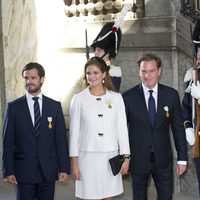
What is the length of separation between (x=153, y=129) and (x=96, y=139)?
1.67ft

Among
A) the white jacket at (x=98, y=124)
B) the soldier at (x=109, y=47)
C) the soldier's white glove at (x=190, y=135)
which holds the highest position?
the soldier at (x=109, y=47)

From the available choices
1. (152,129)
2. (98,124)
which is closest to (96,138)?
(98,124)

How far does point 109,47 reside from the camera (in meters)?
6.61

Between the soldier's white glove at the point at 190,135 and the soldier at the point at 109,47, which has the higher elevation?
the soldier at the point at 109,47

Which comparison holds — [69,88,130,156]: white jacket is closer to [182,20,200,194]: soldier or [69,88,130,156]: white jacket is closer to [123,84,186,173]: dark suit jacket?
[123,84,186,173]: dark suit jacket

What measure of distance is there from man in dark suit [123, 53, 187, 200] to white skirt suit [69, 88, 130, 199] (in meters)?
0.11

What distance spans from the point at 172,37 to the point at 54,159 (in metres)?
3.08

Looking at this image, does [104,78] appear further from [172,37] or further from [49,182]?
[172,37]

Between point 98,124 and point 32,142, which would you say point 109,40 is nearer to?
point 98,124

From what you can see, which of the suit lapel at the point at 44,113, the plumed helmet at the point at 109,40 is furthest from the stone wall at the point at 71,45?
the suit lapel at the point at 44,113

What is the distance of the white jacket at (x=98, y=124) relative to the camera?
4.80 m

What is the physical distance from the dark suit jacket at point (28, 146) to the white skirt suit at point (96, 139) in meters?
0.15

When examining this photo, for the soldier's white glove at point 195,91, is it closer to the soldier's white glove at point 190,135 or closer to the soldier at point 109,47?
the soldier's white glove at point 190,135

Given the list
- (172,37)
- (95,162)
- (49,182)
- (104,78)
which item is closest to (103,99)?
(104,78)
